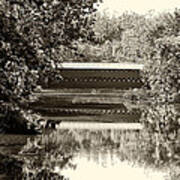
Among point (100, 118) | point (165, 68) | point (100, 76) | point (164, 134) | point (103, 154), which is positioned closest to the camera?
point (103, 154)

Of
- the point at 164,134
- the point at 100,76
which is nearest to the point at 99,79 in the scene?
the point at 100,76

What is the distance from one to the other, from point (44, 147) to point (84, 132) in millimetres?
2640

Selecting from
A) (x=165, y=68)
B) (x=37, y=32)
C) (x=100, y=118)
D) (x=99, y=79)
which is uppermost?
(x=37, y=32)

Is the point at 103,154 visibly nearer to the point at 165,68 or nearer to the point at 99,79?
the point at 165,68

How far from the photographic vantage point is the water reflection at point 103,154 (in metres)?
7.21

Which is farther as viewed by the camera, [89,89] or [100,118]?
[89,89]

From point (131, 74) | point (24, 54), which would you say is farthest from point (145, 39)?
point (24, 54)

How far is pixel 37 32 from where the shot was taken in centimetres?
712

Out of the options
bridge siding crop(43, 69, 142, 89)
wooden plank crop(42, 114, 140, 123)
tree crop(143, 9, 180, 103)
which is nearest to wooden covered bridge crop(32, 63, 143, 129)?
bridge siding crop(43, 69, 142, 89)

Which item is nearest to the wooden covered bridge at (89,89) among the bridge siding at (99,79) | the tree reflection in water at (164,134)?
the bridge siding at (99,79)

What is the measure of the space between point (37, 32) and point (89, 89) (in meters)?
14.0

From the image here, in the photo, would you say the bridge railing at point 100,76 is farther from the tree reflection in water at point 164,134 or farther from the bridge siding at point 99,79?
the tree reflection in water at point 164,134

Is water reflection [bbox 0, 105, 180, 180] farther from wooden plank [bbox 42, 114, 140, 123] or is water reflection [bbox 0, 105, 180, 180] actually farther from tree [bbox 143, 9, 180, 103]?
wooden plank [bbox 42, 114, 140, 123]

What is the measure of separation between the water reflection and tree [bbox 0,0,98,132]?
136 centimetres
